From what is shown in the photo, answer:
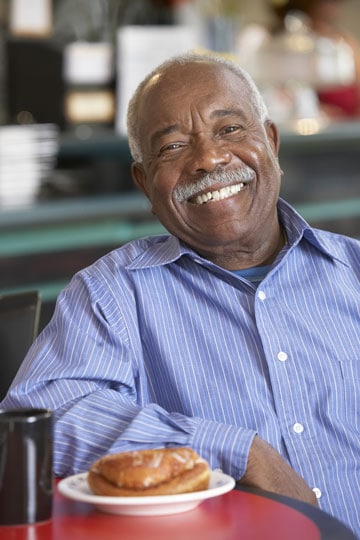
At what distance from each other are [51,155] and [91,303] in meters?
2.57

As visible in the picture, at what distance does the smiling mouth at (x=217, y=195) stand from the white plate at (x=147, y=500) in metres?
0.65

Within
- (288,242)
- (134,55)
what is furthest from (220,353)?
(134,55)

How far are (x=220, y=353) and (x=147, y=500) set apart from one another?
1.87 ft

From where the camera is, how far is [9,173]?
13.5 ft

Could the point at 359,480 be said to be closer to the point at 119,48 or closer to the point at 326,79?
the point at 119,48

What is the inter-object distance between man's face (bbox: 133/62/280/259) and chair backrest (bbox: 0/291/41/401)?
0.90 feet

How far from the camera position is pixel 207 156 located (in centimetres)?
188

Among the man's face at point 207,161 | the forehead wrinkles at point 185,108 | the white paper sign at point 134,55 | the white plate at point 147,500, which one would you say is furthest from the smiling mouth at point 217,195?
the white paper sign at point 134,55

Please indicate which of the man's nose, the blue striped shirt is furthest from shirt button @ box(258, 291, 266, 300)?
the man's nose

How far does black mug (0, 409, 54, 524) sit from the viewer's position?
1.22 m

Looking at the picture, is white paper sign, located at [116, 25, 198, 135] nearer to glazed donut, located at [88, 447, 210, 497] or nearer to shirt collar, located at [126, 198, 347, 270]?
shirt collar, located at [126, 198, 347, 270]

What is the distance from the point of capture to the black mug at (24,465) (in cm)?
122

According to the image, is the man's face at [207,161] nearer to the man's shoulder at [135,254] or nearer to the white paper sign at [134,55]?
the man's shoulder at [135,254]

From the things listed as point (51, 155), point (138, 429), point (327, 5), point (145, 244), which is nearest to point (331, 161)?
point (327, 5)
